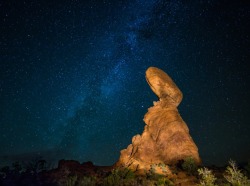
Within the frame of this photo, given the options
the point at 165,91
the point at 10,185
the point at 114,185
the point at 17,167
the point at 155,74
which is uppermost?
the point at 155,74

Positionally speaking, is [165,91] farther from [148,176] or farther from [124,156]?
[148,176]

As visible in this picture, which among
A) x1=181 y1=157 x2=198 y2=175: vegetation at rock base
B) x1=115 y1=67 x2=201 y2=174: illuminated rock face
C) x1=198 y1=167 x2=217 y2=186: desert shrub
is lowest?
x1=198 y1=167 x2=217 y2=186: desert shrub

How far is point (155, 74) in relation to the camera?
32.5 m

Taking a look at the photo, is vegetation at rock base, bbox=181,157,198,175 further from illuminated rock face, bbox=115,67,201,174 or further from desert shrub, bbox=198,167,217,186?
desert shrub, bbox=198,167,217,186

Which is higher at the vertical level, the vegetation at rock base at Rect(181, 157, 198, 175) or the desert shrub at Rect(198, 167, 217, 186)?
the vegetation at rock base at Rect(181, 157, 198, 175)

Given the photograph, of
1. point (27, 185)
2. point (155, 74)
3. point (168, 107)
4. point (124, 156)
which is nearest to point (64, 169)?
point (27, 185)

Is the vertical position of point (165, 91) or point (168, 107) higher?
point (165, 91)

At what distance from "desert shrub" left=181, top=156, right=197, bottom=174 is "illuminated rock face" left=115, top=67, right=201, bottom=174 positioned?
5.81 ft

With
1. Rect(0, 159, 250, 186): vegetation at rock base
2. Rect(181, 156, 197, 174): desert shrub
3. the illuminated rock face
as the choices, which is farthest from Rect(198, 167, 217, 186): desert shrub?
the illuminated rock face

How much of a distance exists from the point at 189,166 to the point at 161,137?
6.36 metres

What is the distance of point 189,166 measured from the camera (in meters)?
21.5

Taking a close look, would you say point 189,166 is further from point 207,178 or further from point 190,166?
point 207,178

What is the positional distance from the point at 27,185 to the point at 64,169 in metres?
5.32

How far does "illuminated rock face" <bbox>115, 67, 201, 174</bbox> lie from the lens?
81.9 ft
